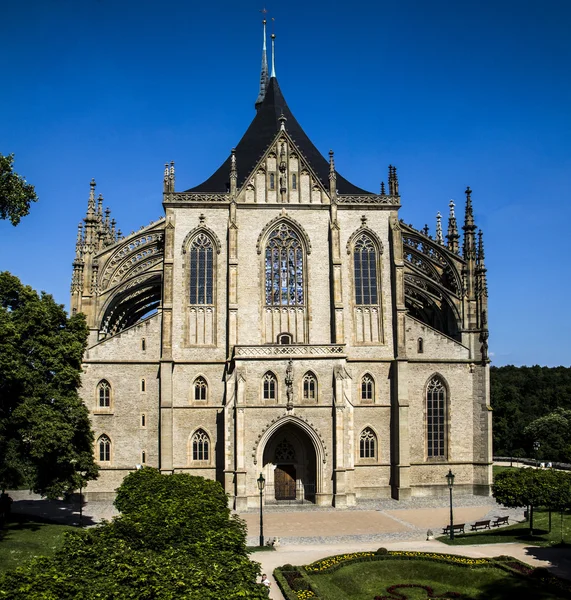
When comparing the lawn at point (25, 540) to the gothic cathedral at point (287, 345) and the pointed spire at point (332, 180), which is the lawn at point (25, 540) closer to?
the gothic cathedral at point (287, 345)

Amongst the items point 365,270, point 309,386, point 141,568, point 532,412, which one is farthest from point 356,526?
point 532,412

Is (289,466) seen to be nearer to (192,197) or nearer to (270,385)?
(270,385)

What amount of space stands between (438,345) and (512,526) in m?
15.9

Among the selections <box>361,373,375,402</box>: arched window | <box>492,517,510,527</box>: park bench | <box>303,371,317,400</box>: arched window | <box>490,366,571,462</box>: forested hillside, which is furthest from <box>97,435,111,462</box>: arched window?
<box>490,366,571,462</box>: forested hillside

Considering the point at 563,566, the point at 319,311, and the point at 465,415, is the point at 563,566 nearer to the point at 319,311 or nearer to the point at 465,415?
the point at 465,415

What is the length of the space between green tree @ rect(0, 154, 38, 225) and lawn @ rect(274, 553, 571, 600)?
16908 millimetres

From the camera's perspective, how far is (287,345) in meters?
48.0

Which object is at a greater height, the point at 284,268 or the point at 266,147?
the point at 266,147

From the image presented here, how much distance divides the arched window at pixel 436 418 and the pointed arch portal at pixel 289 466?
30.4ft

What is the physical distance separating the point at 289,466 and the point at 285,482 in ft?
3.64

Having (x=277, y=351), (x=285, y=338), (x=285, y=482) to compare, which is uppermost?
(x=285, y=338)

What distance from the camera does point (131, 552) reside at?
1783 cm

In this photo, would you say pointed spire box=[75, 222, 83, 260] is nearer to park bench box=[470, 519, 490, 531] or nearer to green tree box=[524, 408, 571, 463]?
park bench box=[470, 519, 490, 531]

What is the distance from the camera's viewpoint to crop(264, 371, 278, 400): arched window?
156 ft
